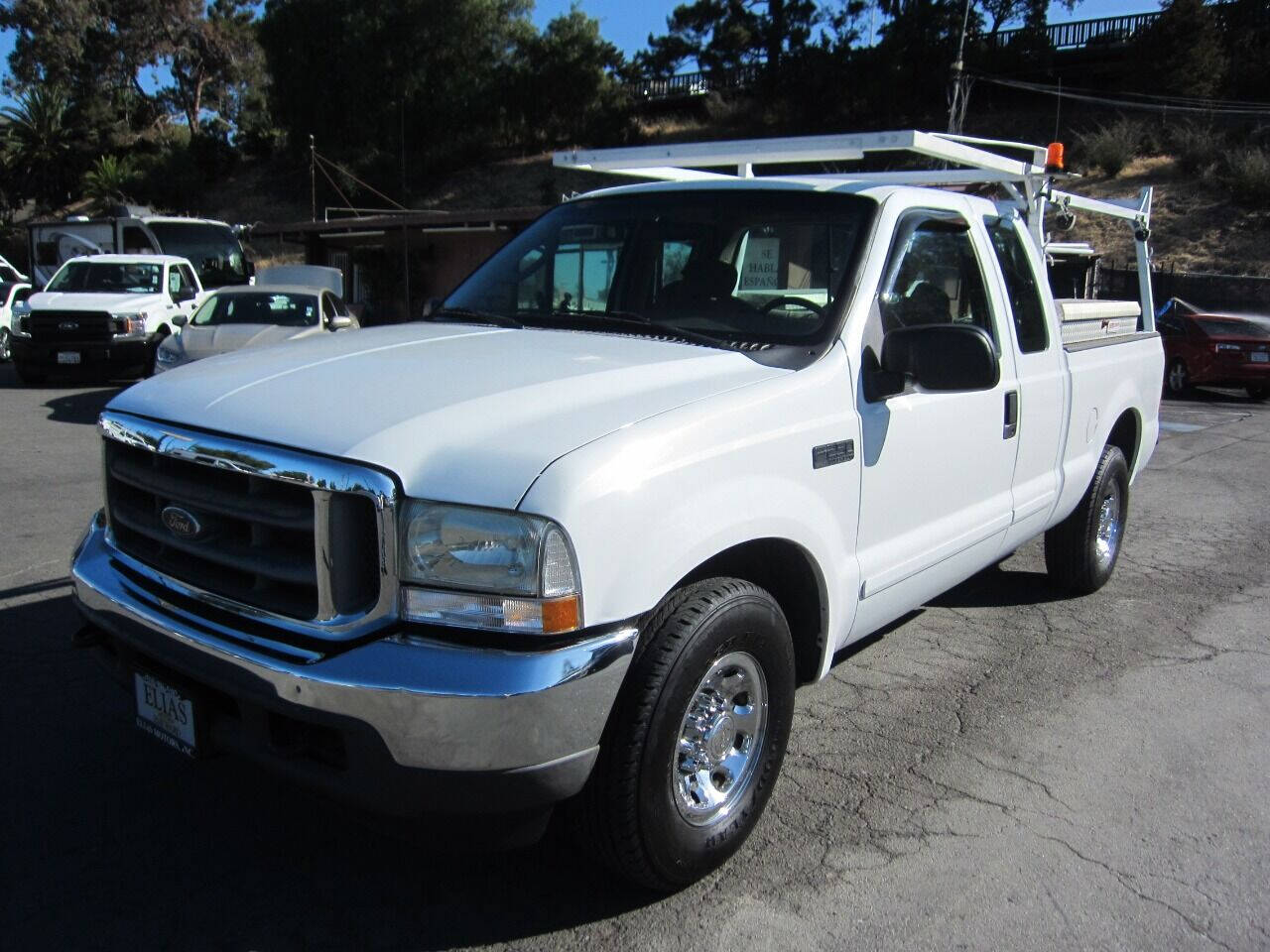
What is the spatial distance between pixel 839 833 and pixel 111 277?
1606 cm

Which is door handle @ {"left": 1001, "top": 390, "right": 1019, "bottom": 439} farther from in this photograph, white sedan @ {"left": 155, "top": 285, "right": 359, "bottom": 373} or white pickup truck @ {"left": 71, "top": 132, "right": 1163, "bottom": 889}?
white sedan @ {"left": 155, "top": 285, "right": 359, "bottom": 373}

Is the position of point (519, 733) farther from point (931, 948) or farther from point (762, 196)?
point (762, 196)

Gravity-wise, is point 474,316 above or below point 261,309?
above

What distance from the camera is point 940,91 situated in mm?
40344

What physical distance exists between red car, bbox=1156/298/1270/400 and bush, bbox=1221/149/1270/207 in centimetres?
1579

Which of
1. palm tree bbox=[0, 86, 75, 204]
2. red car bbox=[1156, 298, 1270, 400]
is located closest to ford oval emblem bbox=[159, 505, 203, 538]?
red car bbox=[1156, 298, 1270, 400]

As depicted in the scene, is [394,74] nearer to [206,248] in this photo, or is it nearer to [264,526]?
[206,248]

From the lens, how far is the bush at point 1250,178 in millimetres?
30859

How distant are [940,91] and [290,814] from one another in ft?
137

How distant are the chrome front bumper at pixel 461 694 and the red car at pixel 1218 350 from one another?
660 inches

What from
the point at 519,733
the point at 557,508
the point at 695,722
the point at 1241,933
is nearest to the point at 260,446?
the point at 557,508

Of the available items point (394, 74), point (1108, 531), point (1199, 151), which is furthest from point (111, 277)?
point (394, 74)

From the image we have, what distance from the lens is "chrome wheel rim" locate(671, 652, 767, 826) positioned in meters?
3.00

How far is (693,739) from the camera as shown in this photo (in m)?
3.02
